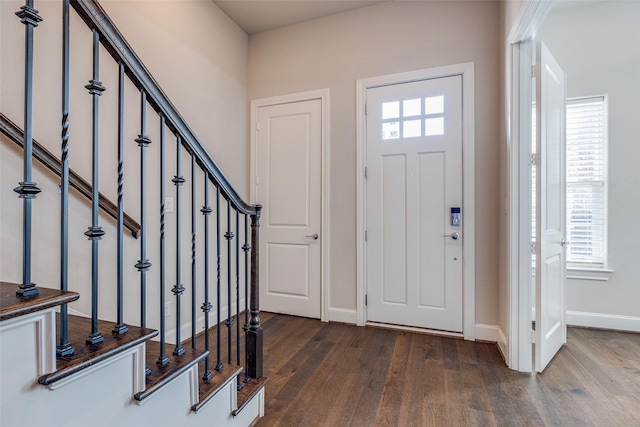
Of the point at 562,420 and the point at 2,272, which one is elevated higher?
the point at 2,272

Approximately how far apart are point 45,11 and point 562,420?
350cm

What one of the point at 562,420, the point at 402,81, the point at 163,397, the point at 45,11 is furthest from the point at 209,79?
the point at 562,420

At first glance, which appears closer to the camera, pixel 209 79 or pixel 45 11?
pixel 45 11

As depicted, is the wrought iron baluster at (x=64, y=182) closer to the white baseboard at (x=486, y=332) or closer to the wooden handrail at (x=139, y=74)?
the wooden handrail at (x=139, y=74)

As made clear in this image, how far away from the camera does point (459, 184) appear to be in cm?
264

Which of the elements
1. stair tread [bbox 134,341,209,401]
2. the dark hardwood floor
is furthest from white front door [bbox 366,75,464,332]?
stair tread [bbox 134,341,209,401]

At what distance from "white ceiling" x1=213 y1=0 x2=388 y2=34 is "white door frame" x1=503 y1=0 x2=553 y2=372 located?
1.48m

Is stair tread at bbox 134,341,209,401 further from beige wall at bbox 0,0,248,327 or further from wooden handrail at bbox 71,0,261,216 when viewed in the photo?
beige wall at bbox 0,0,248,327

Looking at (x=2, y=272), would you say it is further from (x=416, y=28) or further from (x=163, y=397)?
(x=416, y=28)

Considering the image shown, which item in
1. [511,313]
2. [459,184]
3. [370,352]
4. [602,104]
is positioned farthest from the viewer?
[602,104]

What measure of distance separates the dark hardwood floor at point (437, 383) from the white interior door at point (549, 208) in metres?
0.24

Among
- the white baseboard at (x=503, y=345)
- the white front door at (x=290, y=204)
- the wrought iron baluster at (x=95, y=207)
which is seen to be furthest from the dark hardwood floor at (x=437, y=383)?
the wrought iron baluster at (x=95, y=207)

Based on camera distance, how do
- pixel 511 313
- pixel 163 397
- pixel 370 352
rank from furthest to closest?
1. pixel 370 352
2. pixel 511 313
3. pixel 163 397

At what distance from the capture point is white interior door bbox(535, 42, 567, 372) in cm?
204
